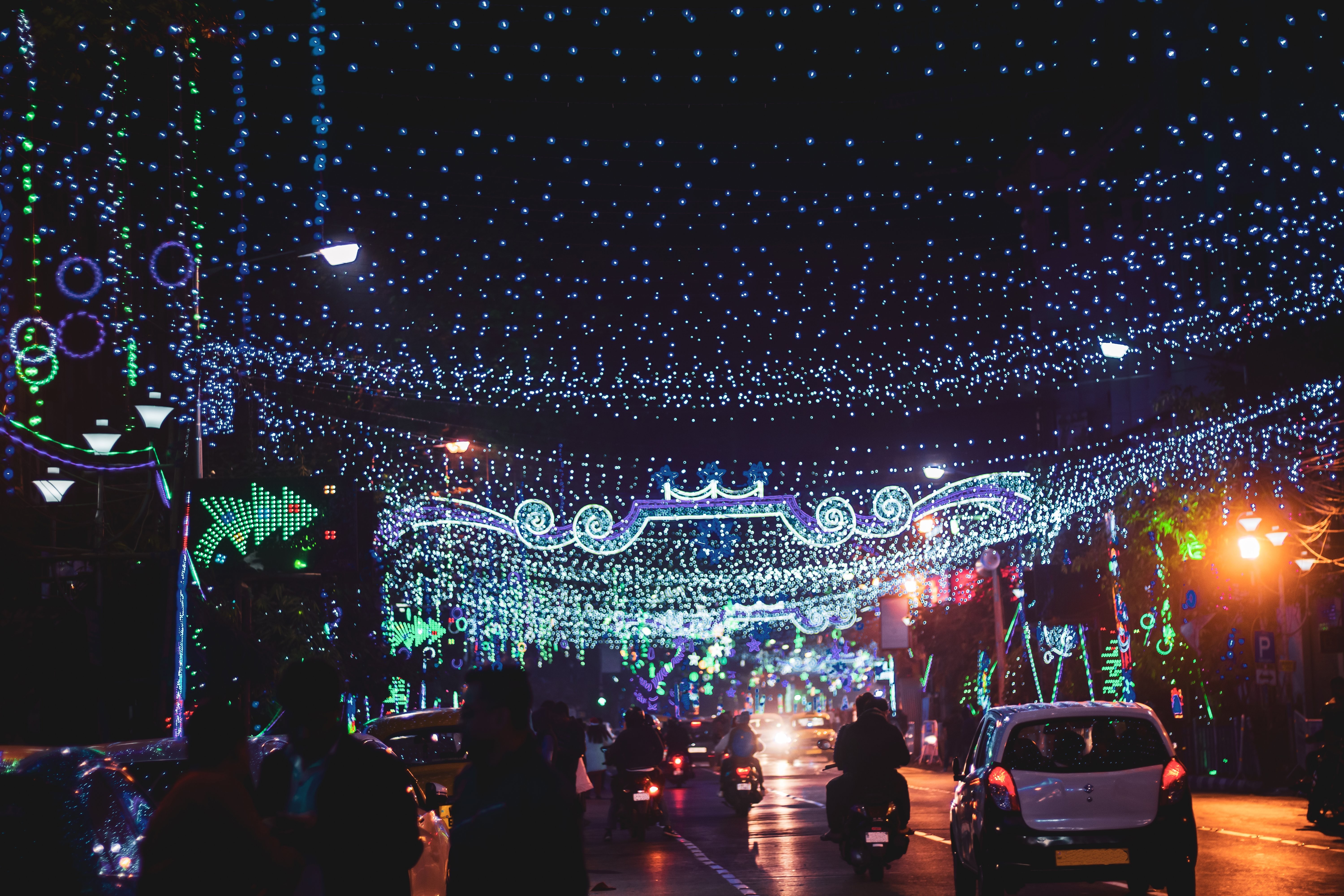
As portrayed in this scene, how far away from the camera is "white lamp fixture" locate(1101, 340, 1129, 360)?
22.2m

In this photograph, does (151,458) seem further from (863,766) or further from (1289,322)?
(1289,322)

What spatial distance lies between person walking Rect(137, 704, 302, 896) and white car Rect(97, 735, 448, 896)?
71.6 inches

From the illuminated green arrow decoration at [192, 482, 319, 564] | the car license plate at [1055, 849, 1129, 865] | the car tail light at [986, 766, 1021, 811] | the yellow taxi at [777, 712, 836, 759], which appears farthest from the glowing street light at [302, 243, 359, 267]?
the yellow taxi at [777, 712, 836, 759]

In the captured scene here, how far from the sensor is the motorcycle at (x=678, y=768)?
35.9m

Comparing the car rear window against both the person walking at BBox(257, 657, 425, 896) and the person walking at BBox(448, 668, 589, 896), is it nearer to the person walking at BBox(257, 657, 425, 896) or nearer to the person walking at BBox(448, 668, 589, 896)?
the person walking at BBox(257, 657, 425, 896)

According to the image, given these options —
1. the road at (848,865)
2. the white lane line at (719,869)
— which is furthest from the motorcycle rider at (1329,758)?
the white lane line at (719,869)

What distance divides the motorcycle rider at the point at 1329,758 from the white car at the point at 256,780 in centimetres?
1260

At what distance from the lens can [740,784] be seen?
1022 inches

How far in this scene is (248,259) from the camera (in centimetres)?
1855

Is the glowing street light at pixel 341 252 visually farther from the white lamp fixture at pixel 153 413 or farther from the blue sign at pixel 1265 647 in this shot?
the blue sign at pixel 1265 647

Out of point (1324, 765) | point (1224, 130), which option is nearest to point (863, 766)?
point (1324, 765)

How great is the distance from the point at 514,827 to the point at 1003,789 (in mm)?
7773

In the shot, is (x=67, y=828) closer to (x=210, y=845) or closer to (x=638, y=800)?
(x=210, y=845)

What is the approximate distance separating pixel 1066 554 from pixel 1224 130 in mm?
12466
